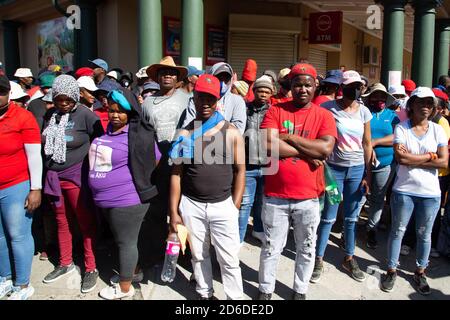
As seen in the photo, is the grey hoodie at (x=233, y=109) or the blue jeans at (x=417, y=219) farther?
the grey hoodie at (x=233, y=109)

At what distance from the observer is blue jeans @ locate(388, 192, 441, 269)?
3.44 meters

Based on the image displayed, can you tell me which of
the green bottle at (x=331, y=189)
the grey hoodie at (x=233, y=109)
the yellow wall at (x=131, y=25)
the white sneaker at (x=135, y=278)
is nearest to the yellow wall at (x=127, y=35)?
the yellow wall at (x=131, y=25)

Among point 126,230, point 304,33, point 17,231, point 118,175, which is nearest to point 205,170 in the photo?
point 118,175

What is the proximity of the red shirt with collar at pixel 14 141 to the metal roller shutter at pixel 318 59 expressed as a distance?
1029 cm

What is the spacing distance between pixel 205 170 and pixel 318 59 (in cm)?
1100

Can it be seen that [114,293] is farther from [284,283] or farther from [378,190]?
[378,190]

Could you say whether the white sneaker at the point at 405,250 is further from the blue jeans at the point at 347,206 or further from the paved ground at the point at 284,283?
the blue jeans at the point at 347,206

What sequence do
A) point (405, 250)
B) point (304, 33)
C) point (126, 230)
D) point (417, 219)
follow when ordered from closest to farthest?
point (126, 230) < point (417, 219) < point (405, 250) < point (304, 33)

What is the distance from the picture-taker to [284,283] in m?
3.64

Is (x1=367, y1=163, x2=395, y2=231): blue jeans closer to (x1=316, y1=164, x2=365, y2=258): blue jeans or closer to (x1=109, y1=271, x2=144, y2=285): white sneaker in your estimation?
(x1=316, y1=164, x2=365, y2=258): blue jeans

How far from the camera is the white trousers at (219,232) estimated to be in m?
2.97

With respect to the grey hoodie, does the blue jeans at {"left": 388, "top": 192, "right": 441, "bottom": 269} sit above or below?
below

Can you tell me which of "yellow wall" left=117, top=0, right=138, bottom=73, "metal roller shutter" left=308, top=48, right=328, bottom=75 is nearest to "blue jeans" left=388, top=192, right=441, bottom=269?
"yellow wall" left=117, top=0, right=138, bottom=73

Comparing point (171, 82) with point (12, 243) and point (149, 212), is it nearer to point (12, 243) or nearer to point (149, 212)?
point (149, 212)
